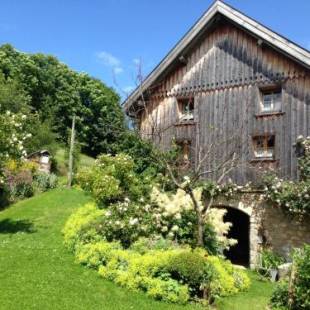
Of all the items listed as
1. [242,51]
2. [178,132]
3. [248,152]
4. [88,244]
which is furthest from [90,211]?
[242,51]

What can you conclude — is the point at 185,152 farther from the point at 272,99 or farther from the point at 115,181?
the point at 272,99

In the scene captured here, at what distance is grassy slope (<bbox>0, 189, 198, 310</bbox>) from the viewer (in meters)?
10.8

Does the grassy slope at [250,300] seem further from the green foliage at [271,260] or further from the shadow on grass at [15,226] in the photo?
the shadow on grass at [15,226]

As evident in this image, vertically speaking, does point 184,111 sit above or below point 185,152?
above

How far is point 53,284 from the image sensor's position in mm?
11938

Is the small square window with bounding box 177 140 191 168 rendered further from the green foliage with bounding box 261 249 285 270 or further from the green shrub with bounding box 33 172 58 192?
the green shrub with bounding box 33 172 58 192

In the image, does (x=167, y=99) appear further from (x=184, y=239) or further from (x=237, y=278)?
(x=237, y=278)

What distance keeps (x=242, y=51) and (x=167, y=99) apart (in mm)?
4152

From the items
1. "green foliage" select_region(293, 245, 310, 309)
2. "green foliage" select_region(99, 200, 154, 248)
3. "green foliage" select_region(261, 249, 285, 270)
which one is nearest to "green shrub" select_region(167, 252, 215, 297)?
"green foliage" select_region(293, 245, 310, 309)

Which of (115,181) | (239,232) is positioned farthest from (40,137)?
(239,232)

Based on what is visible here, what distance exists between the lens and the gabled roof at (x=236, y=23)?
17.7 m

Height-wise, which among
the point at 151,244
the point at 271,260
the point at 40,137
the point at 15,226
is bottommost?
the point at 271,260

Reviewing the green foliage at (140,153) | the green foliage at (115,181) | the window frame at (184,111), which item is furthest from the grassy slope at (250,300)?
the window frame at (184,111)

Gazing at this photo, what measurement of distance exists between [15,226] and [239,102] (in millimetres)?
10870
